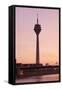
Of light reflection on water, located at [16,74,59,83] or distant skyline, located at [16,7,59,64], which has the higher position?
distant skyline, located at [16,7,59,64]

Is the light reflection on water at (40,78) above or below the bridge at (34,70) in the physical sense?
below

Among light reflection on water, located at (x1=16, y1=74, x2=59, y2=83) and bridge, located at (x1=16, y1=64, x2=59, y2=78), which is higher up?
bridge, located at (x1=16, y1=64, x2=59, y2=78)

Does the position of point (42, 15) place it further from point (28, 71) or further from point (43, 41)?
point (28, 71)

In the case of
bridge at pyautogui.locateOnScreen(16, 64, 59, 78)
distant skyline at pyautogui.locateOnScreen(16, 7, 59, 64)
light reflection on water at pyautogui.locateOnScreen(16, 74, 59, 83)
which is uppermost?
distant skyline at pyautogui.locateOnScreen(16, 7, 59, 64)

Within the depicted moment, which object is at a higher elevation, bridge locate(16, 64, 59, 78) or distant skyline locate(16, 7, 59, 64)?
distant skyline locate(16, 7, 59, 64)

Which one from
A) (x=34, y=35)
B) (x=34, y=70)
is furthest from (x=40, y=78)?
(x=34, y=35)

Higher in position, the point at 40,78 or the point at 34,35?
the point at 34,35

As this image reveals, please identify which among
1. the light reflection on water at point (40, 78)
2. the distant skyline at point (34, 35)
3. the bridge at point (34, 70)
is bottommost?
the light reflection on water at point (40, 78)

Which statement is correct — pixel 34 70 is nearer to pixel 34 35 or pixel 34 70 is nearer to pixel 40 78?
pixel 40 78
